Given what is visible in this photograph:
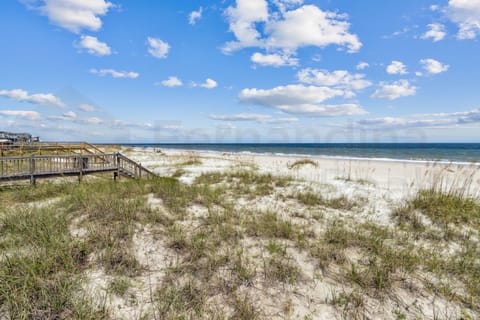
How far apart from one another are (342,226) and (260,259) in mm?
2004

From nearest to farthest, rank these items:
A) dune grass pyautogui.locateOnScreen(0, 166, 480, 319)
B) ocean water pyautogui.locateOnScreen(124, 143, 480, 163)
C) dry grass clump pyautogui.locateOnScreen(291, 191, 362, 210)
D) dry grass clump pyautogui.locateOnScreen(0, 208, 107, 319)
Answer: dry grass clump pyautogui.locateOnScreen(0, 208, 107, 319) < dune grass pyautogui.locateOnScreen(0, 166, 480, 319) < dry grass clump pyautogui.locateOnScreen(291, 191, 362, 210) < ocean water pyautogui.locateOnScreen(124, 143, 480, 163)

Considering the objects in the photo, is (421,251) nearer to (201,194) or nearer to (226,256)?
(226,256)

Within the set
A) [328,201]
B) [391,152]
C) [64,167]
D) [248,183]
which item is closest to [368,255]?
[328,201]

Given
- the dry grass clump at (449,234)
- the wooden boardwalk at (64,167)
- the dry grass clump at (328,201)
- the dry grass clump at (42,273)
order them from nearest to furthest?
the dry grass clump at (42,273) → the dry grass clump at (449,234) → the dry grass clump at (328,201) → the wooden boardwalk at (64,167)

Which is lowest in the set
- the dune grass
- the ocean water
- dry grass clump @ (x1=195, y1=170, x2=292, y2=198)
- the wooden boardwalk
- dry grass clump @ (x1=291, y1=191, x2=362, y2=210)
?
the dune grass

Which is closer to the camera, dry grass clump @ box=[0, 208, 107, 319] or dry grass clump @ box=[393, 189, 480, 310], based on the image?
dry grass clump @ box=[0, 208, 107, 319]

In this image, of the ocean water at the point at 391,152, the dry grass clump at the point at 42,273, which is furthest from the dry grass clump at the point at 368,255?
the ocean water at the point at 391,152

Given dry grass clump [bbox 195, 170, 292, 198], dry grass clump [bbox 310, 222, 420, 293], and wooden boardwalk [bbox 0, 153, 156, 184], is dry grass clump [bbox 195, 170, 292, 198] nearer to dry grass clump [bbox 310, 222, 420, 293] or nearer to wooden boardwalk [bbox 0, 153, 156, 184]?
dry grass clump [bbox 310, 222, 420, 293]

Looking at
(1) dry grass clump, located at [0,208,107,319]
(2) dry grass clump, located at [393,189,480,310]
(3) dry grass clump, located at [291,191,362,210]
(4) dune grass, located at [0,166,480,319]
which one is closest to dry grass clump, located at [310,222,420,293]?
(4) dune grass, located at [0,166,480,319]

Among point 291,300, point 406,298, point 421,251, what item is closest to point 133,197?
point 291,300

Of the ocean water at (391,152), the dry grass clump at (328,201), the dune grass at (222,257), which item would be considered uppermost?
the ocean water at (391,152)

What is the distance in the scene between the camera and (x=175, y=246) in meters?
3.64

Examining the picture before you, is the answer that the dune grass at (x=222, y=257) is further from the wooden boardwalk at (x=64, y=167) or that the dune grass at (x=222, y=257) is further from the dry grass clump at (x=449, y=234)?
the wooden boardwalk at (x=64, y=167)

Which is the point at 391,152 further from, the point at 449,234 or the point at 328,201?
the point at 449,234
